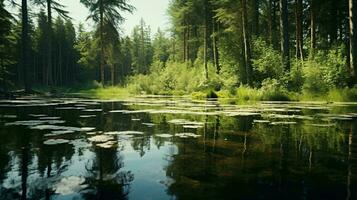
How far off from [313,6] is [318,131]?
2096 cm

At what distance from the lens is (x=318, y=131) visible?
7438 millimetres

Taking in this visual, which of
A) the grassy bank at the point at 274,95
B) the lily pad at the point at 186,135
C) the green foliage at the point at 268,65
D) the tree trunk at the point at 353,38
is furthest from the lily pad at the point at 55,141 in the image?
the green foliage at the point at 268,65

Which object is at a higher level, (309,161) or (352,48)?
(352,48)

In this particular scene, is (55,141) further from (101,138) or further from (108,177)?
(108,177)

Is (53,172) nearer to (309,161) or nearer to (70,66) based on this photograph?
(309,161)

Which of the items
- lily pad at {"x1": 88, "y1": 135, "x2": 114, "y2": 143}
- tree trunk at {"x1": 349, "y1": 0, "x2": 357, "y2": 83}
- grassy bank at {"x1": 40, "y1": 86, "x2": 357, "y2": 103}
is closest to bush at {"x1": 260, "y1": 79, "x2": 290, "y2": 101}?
grassy bank at {"x1": 40, "y1": 86, "x2": 357, "y2": 103}

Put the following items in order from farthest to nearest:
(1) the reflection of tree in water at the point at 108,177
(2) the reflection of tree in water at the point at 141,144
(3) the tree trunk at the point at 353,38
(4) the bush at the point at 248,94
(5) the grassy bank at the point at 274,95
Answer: (4) the bush at the point at 248,94 < (3) the tree trunk at the point at 353,38 < (5) the grassy bank at the point at 274,95 < (2) the reflection of tree in water at the point at 141,144 < (1) the reflection of tree in water at the point at 108,177

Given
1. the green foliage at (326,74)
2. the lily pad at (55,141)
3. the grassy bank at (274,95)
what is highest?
the green foliage at (326,74)

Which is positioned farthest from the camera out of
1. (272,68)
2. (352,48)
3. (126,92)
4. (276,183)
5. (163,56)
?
(163,56)

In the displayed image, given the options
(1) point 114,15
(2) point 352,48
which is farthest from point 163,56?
(2) point 352,48

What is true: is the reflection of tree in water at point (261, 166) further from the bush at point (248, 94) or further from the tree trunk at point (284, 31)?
the tree trunk at point (284, 31)

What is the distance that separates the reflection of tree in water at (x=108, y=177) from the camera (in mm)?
3238

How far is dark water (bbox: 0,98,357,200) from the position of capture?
3332 millimetres

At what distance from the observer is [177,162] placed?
181 inches
